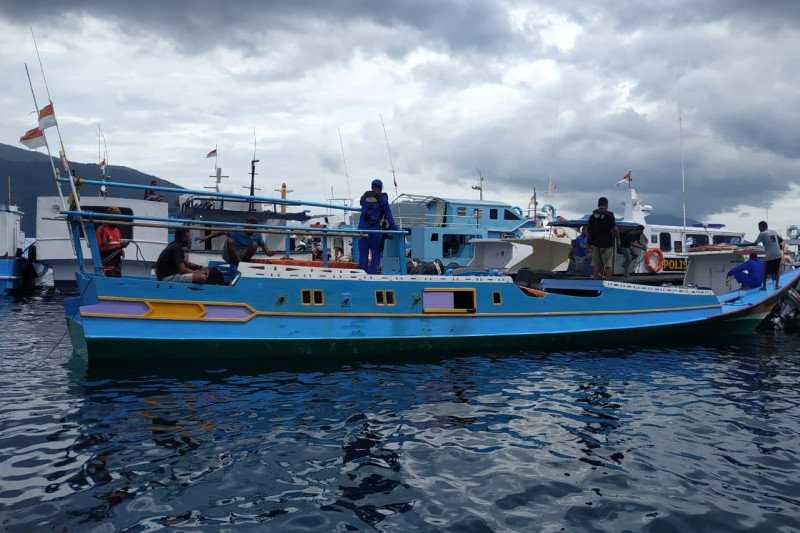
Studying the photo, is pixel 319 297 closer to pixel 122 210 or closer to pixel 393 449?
pixel 393 449

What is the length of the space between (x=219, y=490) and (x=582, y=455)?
12.8 feet

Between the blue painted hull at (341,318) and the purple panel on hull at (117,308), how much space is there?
0.02 metres

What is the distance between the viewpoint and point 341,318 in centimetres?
1136

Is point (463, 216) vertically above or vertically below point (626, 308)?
above

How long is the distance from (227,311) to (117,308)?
1804 mm

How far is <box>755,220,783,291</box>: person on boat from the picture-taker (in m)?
16.1

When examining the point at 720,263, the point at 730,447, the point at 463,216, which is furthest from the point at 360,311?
the point at 463,216

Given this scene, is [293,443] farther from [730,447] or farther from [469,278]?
[469,278]

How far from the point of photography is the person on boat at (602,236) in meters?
13.7

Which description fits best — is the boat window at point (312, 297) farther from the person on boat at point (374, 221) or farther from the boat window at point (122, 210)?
the boat window at point (122, 210)

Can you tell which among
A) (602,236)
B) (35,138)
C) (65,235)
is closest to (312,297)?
(35,138)

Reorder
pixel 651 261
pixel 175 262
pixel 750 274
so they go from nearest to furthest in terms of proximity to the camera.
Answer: pixel 175 262 < pixel 750 274 < pixel 651 261

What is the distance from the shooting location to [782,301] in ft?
61.8

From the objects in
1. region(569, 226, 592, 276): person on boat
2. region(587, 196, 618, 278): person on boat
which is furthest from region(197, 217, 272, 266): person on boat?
region(569, 226, 592, 276): person on boat
